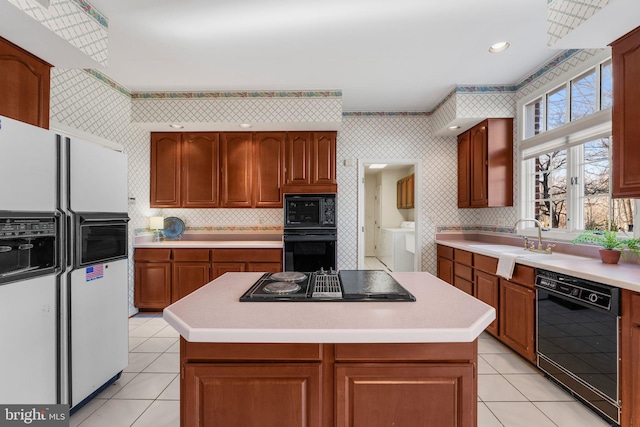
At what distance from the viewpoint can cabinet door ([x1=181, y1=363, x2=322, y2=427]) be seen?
3.71 ft

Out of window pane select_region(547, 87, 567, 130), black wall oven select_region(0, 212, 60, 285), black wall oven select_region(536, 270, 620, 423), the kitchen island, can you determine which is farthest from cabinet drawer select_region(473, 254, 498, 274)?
black wall oven select_region(0, 212, 60, 285)

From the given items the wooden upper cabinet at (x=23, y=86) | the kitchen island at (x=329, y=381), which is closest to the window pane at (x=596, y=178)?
the kitchen island at (x=329, y=381)

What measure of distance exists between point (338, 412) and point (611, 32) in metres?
2.59

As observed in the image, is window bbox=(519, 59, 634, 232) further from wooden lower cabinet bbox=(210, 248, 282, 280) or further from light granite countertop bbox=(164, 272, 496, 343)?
wooden lower cabinet bbox=(210, 248, 282, 280)

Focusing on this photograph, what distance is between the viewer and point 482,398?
208cm

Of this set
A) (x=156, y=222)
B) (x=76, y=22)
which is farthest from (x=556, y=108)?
(x=156, y=222)

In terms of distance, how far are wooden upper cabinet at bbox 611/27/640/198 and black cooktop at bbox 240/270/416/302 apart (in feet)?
5.30

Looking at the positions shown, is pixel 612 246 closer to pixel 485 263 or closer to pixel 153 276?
pixel 485 263

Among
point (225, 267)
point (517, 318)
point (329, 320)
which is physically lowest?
point (517, 318)

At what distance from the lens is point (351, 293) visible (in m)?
1.37

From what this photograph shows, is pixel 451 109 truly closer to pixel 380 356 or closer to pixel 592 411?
pixel 592 411

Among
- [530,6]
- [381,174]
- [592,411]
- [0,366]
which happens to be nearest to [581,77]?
[530,6]

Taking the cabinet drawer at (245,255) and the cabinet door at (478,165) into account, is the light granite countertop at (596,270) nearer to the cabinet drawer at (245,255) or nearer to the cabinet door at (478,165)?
the cabinet door at (478,165)

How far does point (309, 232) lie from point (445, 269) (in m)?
1.91
